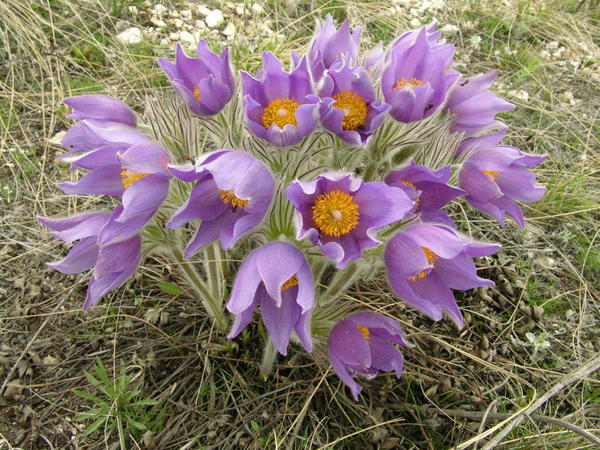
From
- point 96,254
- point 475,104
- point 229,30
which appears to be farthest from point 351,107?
point 229,30

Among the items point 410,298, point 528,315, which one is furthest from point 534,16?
point 410,298

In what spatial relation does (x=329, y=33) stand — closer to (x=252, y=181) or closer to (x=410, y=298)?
(x=252, y=181)

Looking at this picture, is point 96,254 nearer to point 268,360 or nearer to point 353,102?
point 268,360

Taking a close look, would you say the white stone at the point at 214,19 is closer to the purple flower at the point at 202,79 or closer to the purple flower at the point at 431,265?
the purple flower at the point at 202,79

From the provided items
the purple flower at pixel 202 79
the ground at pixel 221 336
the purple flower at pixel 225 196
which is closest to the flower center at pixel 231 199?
the purple flower at pixel 225 196

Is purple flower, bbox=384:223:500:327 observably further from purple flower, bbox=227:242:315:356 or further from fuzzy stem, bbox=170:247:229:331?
fuzzy stem, bbox=170:247:229:331

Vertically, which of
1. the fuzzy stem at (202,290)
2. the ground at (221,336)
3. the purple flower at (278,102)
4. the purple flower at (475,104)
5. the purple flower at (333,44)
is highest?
the purple flower at (333,44)
